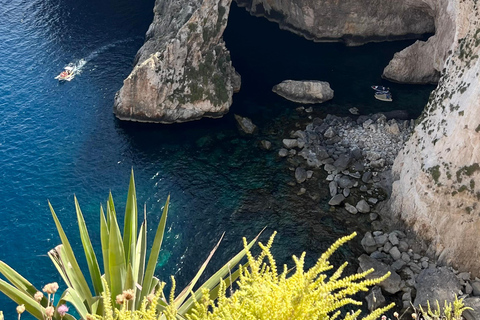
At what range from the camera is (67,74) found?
46.1 metres

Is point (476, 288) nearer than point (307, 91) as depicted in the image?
Yes

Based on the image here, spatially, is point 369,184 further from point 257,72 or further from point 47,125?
point 47,125

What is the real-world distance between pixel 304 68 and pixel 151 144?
17987mm

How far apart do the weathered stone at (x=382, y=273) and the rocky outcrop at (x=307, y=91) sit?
1815 centimetres

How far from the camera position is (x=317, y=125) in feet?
133

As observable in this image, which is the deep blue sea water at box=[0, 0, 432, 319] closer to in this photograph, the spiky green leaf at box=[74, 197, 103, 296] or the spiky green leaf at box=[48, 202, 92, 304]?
the spiky green leaf at box=[48, 202, 92, 304]

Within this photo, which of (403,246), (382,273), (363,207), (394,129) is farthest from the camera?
(394,129)

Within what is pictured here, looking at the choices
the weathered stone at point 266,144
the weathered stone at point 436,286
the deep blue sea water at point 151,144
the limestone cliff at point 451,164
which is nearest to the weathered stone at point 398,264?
the weathered stone at point 436,286

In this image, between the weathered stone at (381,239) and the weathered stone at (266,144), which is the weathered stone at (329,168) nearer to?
the weathered stone at (266,144)

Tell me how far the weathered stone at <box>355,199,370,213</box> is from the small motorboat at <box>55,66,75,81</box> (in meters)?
29.2

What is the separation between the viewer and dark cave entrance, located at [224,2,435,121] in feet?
141

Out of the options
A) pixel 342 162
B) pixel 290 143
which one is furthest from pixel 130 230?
pixel 290 143

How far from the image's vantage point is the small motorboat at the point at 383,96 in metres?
43.4

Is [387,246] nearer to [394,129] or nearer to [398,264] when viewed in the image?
[398,264]
